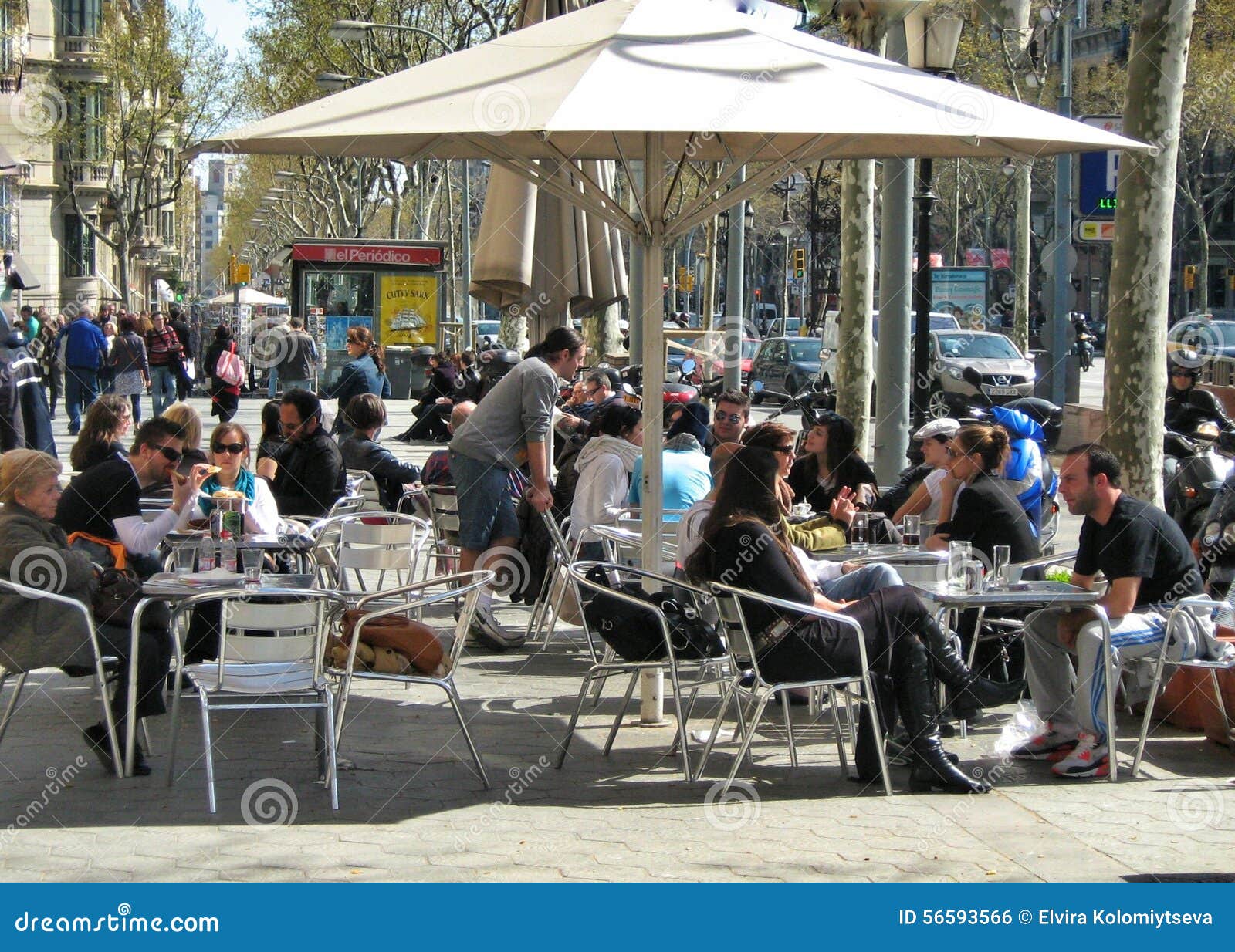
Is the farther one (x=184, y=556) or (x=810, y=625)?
(x=184, y=556)

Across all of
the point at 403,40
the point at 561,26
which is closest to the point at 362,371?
the point at 561,26

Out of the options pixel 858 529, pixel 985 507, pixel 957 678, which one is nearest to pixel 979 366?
pixel 858 529

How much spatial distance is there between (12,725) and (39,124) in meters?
44.5

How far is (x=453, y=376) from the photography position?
22406mm

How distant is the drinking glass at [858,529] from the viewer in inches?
311

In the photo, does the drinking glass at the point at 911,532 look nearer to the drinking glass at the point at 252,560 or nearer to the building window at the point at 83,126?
the drinking glass at the point at 252,560

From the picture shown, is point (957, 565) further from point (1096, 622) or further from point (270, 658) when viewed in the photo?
point (270, 658)

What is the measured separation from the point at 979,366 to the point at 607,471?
22493 mm

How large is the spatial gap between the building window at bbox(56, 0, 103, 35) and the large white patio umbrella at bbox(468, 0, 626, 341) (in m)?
56.4

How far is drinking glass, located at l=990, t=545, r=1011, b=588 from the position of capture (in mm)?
6621

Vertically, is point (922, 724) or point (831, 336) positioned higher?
point (831, 336)

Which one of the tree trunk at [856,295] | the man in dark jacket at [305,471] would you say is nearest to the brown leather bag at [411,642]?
the man in dark jacket at [305,471]

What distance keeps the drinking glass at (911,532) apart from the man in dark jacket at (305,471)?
339 cm

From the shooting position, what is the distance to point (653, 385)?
6945mm
